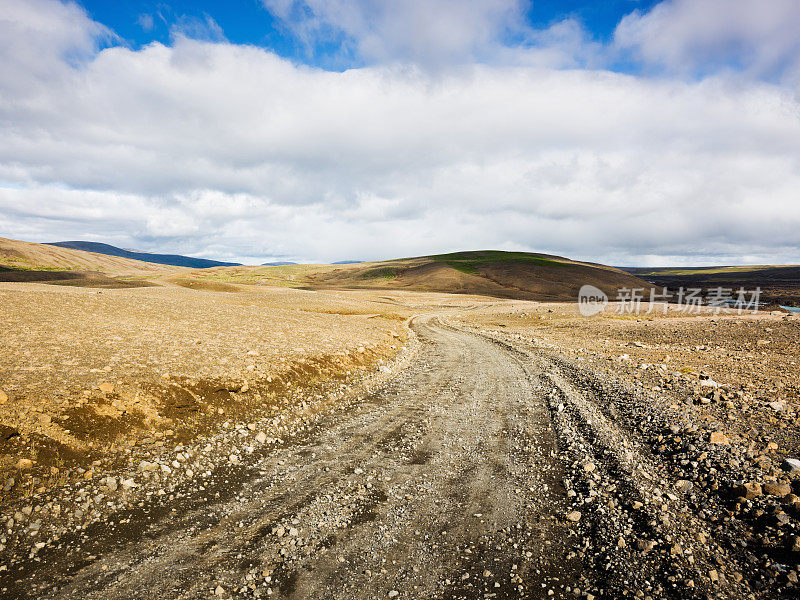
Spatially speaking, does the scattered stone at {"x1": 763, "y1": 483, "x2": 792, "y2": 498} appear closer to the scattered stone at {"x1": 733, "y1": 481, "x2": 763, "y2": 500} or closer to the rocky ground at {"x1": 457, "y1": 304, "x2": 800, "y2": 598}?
the rocky ground at {"x1": 457, "y1": 304, "x2": 800, "y2": 598}

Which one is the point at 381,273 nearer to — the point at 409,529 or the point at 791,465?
the point at 791,465

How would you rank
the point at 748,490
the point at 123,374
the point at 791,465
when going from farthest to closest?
the point at 123,374 → the point at 791,465 → the point at 748,490

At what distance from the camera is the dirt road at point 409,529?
5207mm

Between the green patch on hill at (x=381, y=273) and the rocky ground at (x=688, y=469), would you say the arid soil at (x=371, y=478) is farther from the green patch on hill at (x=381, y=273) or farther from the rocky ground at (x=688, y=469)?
the green patch on hill at (x=381, y=273)

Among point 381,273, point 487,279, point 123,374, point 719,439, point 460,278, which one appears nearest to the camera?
point 719,439

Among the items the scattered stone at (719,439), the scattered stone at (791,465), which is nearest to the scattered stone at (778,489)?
the scattered stone at (791,465)

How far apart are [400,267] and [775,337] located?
425 feet

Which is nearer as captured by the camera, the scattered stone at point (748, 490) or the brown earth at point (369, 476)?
the brown earth at point (369, 476)

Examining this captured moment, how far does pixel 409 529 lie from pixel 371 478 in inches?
68.8

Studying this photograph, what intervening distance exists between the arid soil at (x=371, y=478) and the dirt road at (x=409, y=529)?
4 cm

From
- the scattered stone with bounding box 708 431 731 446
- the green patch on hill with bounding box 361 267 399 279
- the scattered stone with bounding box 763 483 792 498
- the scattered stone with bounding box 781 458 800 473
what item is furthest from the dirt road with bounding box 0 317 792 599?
the green patch on hill with bounding box 361 267 399 279

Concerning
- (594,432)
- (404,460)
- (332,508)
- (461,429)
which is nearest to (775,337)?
(594,432)

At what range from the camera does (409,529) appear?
646 centimetres

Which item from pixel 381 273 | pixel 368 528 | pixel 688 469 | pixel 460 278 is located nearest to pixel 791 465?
pixel 688 469
